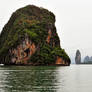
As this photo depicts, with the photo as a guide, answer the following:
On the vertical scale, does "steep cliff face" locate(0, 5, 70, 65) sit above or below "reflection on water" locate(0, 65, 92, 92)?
above

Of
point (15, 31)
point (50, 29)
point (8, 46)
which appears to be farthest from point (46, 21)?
point (8, 46)

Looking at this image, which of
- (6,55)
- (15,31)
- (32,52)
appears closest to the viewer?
(32,52)

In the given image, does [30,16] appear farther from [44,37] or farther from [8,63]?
[8,63]

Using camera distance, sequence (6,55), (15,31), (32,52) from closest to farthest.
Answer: (32,52) → (6,55) → (15,31)

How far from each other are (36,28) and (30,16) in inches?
884

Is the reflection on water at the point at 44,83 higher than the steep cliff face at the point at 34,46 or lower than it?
lower

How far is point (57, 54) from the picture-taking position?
568 feet

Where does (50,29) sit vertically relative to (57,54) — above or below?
above

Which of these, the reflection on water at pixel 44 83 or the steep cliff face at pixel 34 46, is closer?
the reflection on water at pixel 44 83

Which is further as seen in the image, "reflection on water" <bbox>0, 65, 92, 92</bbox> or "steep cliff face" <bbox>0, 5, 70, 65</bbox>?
"steep cliff face" <bbox>0, 5, 70, 65</bbox>

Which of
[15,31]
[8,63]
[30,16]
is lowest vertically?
[8,63]

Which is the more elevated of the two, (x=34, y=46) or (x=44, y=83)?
(x=34, y=46)

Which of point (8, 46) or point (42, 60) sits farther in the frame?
point (8, 46)

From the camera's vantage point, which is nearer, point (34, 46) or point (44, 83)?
point (44, 83)
